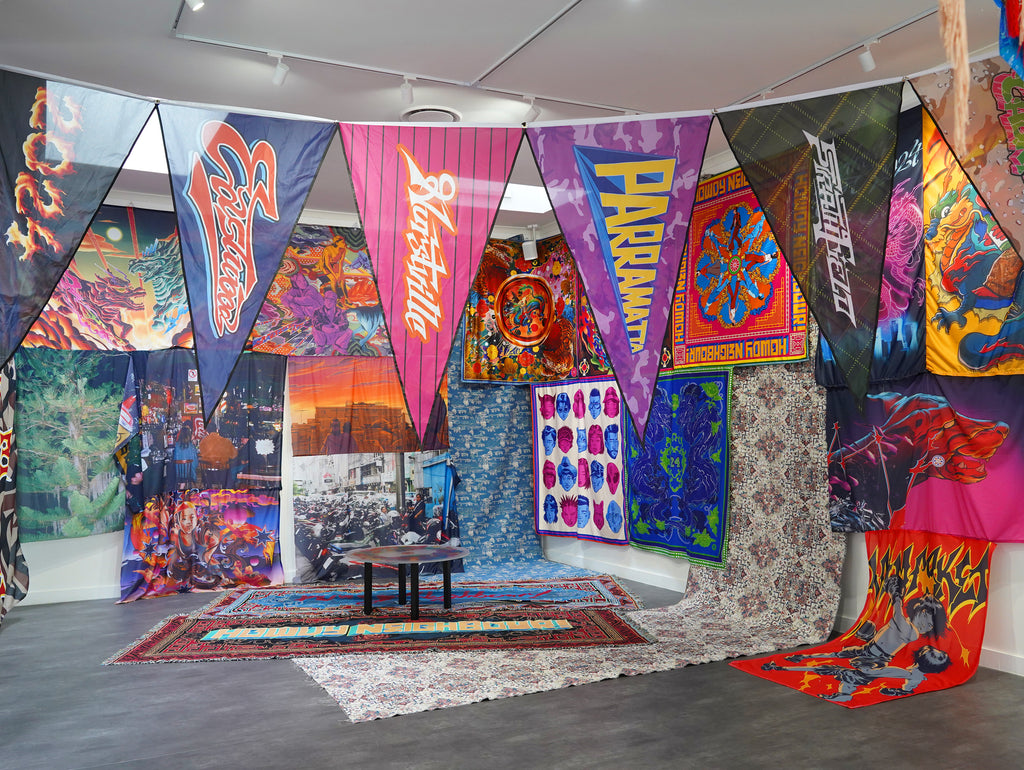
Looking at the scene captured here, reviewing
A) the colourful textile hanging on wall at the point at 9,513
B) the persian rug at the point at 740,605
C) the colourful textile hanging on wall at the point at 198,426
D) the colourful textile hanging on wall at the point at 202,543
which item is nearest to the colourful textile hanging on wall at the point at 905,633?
the persian rug at the point at 740,605

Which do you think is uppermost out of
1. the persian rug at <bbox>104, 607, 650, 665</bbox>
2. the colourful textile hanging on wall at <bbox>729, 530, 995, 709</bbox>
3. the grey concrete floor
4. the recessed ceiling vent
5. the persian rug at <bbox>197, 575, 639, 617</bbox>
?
the recessed ceiling vent

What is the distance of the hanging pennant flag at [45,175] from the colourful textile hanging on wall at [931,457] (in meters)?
4.05

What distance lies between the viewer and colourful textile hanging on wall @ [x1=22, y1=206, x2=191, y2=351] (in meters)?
6.41

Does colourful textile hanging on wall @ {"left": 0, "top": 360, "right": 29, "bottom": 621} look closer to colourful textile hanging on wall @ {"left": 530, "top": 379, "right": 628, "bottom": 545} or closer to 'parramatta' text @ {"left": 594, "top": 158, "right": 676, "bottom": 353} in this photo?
colourful textile hanging on wall @ {"left": 530, "top": 379, "right": 628, "bottom": 545}

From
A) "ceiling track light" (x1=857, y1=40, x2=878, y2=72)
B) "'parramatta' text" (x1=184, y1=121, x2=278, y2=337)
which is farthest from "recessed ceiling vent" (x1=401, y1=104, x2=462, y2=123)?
"ceiling track light" (x1=857, y1=40, x2=878, y2=72)

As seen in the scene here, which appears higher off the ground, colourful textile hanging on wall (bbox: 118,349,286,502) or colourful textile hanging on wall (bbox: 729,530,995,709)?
colourful textile hanging on wall (bbox: 118,349,286,502)

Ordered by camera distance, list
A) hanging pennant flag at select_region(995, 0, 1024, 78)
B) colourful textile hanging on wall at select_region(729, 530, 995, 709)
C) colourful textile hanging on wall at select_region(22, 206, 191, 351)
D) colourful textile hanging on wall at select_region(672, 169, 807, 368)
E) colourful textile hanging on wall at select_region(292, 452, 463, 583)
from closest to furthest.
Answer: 1. hanging pennant flag at select_region(995, 0, 1024, 78)
2. colourful textile hanging on wall at select_region(729, 530, 995, 709)
3. colourful textile hanging on wall at select_region(672, 169, 807, 368)
4. colourful textile hanging on wall at select_region(22, 206, 191, 351)
5. colourful textile hanging on wall at select_region(292, 452, 463, 583)

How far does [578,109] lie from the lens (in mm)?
4988

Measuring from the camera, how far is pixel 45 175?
10.2 feet

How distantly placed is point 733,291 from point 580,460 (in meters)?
2.28

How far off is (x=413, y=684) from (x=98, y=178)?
2.69 meters

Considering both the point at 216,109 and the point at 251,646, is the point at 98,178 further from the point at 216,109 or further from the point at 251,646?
the point at 251,646

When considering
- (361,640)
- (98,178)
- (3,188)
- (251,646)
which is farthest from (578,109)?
(251,646)

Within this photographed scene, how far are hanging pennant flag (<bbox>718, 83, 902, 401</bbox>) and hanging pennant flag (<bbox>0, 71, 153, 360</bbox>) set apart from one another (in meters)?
2.52
